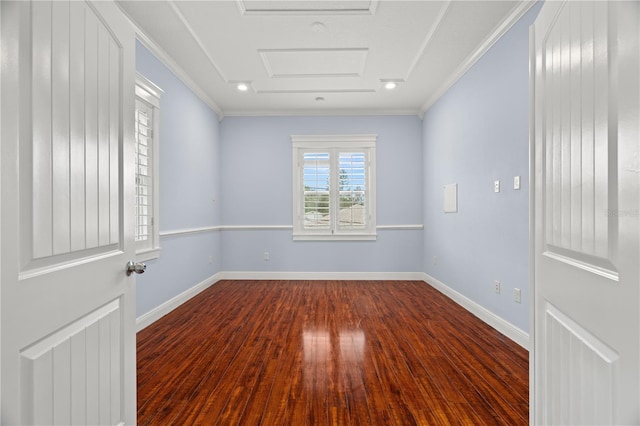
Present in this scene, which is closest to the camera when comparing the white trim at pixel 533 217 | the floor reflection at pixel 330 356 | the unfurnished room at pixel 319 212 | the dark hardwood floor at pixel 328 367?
the unfurnished room at pixel 319 212

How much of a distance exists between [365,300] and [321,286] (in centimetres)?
92

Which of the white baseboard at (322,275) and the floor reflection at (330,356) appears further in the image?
the white baseboard at (322,275)

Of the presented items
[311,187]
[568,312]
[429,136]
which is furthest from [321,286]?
[568,312]

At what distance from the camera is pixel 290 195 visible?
5152 mm

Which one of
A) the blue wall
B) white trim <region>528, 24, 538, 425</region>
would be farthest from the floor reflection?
the blue wall

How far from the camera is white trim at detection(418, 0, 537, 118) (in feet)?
8.15

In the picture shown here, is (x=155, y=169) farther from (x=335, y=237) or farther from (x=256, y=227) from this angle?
(x=335, y=237)

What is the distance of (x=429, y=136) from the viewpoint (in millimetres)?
4730

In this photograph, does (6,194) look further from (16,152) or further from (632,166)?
(632,166)

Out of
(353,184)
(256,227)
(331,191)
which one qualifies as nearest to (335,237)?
(331,191)

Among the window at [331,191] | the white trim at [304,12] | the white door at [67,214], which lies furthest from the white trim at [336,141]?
the white door at [67,214]

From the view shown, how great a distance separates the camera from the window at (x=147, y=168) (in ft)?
9.65

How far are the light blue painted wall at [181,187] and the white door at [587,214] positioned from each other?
9.83 feet

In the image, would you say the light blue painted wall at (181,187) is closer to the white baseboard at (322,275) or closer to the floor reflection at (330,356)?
the white baseboard at (322,275)
